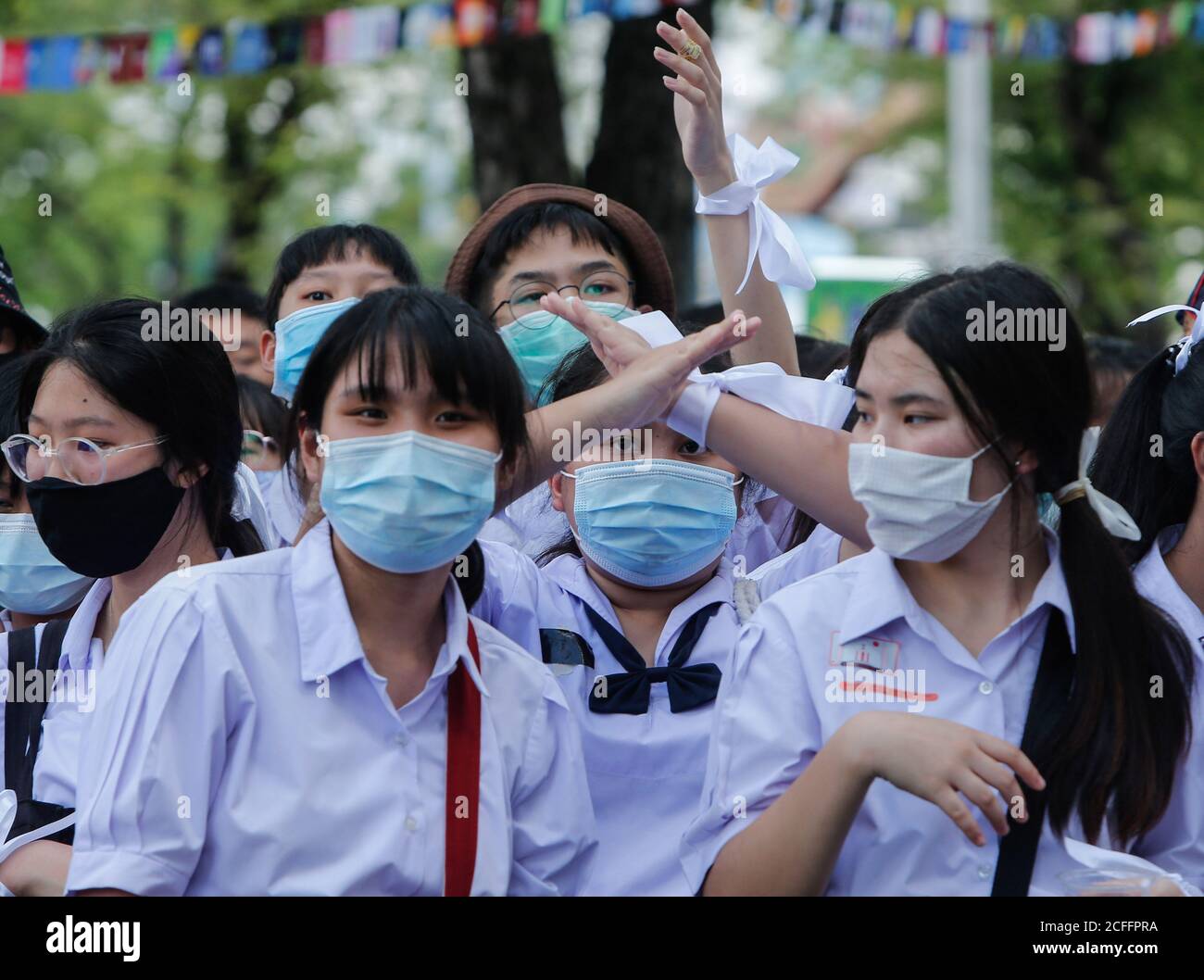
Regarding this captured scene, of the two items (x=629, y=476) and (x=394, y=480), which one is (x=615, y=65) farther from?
(x=394, y=480)

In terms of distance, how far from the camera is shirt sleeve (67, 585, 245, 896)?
97.0 inches

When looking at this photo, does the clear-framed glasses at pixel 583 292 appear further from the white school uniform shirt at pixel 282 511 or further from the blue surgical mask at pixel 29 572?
the blue surgical mask at pixel 29 572

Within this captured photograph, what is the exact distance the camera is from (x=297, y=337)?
164 inches

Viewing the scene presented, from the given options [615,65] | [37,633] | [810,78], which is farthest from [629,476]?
[810,78]

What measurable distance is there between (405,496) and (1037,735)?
1189 mm

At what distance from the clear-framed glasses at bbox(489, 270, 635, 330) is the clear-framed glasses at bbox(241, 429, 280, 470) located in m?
1.04

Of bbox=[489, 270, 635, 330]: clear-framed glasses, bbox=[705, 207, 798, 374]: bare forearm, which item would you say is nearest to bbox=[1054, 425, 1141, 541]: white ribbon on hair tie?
bbox=[705, 207, 798, 374]: bare forearm

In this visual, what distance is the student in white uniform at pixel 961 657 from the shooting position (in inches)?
105

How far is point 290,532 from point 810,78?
18.1 meters

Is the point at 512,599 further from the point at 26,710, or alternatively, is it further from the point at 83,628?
the point at 26,710

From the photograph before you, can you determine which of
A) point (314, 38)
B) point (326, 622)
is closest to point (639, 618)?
point (326, 622)

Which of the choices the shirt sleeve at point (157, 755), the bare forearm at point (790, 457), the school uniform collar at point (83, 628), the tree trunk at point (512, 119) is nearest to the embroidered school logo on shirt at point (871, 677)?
the bare forearm at point (790, 457)

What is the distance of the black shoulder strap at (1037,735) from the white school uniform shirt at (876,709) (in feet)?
0.06

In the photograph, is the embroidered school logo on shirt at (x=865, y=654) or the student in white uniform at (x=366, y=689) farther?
the embroidered school logo on shirt at (x=865, y=654)
